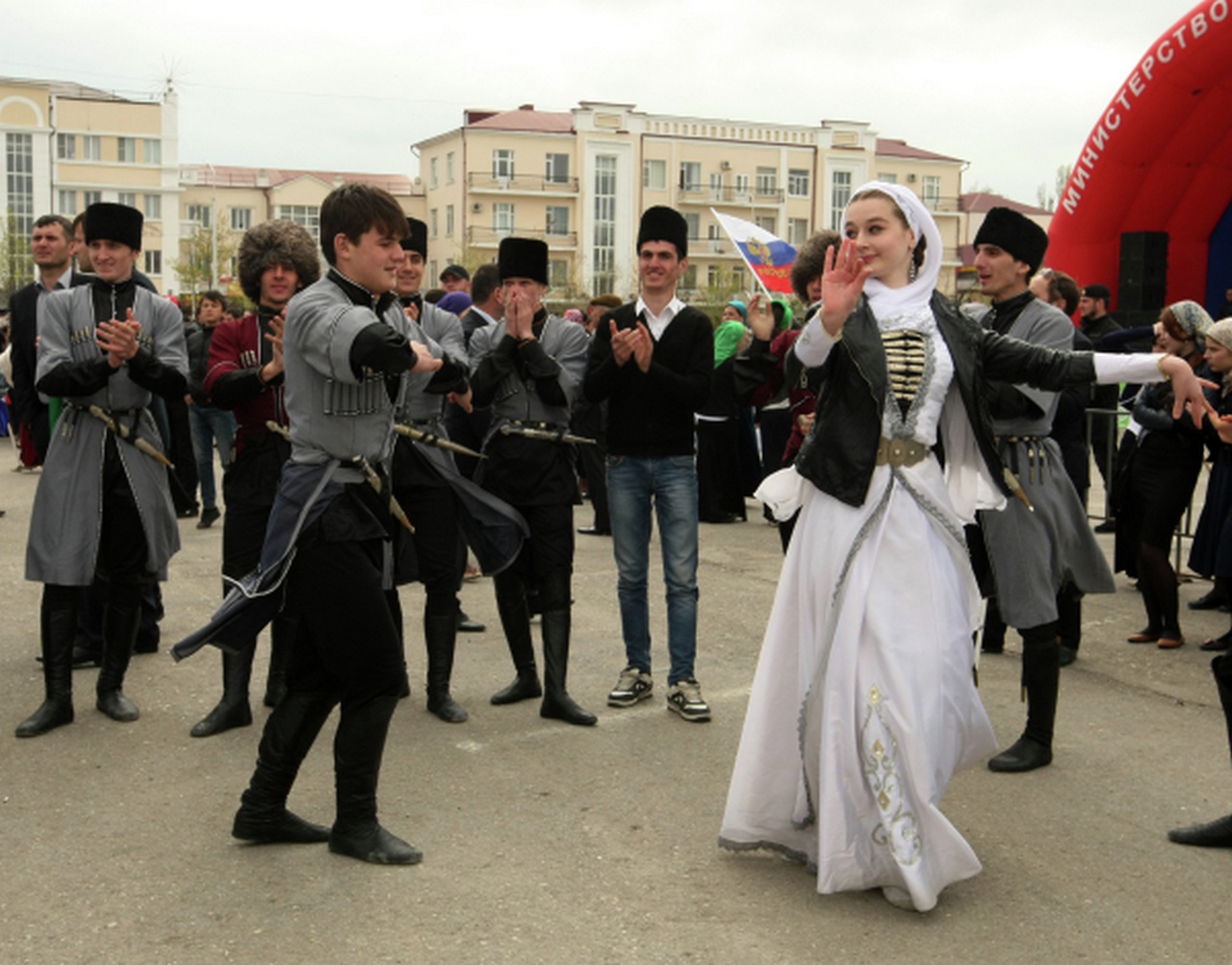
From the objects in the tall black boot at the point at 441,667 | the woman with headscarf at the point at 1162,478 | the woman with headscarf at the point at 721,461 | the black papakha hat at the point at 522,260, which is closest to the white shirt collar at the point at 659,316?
the black papakha hat at the point at 522,260

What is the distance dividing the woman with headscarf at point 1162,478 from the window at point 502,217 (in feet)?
248

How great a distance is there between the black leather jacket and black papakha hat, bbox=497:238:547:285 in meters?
2.12

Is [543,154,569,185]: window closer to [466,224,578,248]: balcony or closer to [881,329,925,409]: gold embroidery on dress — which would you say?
[466,224,578,248]: balcony

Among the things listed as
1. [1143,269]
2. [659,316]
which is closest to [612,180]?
[1143,269]

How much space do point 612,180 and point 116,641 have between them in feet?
259

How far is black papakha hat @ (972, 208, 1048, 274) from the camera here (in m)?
5.89

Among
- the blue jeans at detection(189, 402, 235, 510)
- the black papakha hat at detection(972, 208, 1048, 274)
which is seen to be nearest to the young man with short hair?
the black papakha hat at detection(972, 208, 1048, 274)

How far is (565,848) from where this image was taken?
452 centimetres

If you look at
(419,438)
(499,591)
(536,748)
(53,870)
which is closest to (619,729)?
(536,748)

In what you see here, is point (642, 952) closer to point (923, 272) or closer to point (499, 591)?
point (923, 272)

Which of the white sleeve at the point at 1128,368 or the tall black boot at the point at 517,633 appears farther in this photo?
the tall black boot at the point at 517,633

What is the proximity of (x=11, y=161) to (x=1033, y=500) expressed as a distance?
3367 inches

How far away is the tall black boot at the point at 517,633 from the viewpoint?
6344 mm

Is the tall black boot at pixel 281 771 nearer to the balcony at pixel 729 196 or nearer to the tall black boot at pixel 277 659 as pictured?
the tall black boot at pixel 277 659
